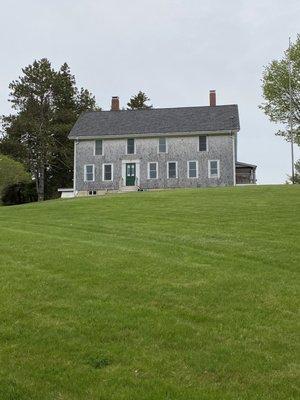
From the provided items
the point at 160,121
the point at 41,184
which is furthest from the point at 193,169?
the point at 41,184

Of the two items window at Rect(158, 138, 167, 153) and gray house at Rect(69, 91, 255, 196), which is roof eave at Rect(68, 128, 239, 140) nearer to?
gray house at Rect(69, 91, 255, 196)

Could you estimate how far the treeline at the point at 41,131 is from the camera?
196 ft

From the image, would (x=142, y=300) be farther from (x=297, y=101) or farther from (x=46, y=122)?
(x=46, y=122)

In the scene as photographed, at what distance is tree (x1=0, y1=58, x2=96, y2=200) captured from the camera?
59.9 m

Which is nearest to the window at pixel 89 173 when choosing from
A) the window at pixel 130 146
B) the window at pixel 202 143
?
the window at pixel 130 146

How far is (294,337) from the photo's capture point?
7367 millimetres

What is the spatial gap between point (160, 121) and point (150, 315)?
40.2 metres

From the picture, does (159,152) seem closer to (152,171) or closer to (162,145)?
(162,145)

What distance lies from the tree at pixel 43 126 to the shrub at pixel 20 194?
881mm

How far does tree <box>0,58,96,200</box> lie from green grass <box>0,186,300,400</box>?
44734mm

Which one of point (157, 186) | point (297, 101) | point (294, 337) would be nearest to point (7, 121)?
point (157, 186)

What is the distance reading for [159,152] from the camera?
45812mm

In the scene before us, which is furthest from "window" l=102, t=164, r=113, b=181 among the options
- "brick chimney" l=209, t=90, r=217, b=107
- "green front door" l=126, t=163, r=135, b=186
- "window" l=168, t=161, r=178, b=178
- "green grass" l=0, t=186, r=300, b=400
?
"green grass" l=0, t=186, r=300, b=400

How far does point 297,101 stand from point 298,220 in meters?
37.0
